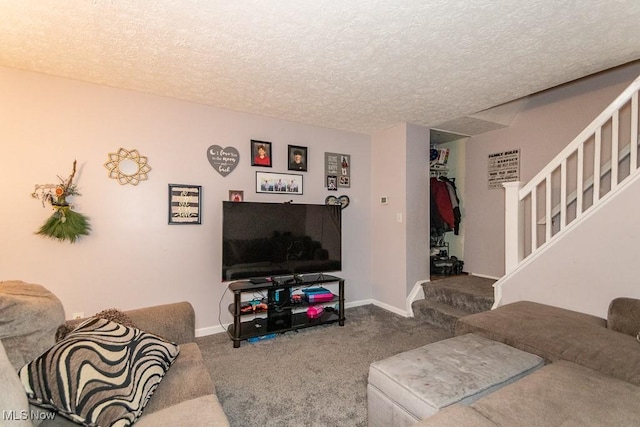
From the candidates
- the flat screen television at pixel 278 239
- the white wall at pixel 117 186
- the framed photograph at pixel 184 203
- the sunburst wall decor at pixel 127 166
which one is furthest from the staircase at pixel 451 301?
the sunburst wall decor at pixel 127 166

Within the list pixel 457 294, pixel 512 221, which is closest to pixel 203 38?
pixel 512 221

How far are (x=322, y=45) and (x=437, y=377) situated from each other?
76.7 inches

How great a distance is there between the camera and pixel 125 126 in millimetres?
2480

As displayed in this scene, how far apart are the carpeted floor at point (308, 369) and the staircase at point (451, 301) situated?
11cm

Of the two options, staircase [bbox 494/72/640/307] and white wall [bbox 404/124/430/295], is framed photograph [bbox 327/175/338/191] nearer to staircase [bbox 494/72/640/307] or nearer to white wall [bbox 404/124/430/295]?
white wall [bbox 404/124/430/295]

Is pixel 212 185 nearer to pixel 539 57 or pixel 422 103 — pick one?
pixel 422 103

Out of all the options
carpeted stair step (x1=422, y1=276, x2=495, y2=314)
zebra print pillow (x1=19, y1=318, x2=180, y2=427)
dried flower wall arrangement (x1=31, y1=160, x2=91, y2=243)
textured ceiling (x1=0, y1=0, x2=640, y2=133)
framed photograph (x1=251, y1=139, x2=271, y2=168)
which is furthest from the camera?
framed photograph (x1=251, y1=139, x2=271, y2=168)

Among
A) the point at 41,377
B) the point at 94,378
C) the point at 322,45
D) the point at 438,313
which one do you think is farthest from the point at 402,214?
the point at 41,377

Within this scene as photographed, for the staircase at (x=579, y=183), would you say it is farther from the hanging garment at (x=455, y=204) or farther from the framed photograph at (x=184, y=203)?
the framed photograph at (x=184, y=203)

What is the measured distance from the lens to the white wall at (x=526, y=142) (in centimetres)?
291

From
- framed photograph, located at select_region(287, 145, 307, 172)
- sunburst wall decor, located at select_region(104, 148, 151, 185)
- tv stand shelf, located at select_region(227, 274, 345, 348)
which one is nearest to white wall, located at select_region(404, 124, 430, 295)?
tv stand shelf, located at select_region(227, 274, 345, 348)

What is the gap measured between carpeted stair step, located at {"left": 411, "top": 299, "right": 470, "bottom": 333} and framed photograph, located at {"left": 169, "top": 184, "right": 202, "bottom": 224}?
256 cm

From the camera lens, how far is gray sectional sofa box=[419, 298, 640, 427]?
1019mm

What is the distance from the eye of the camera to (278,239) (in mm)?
2812
